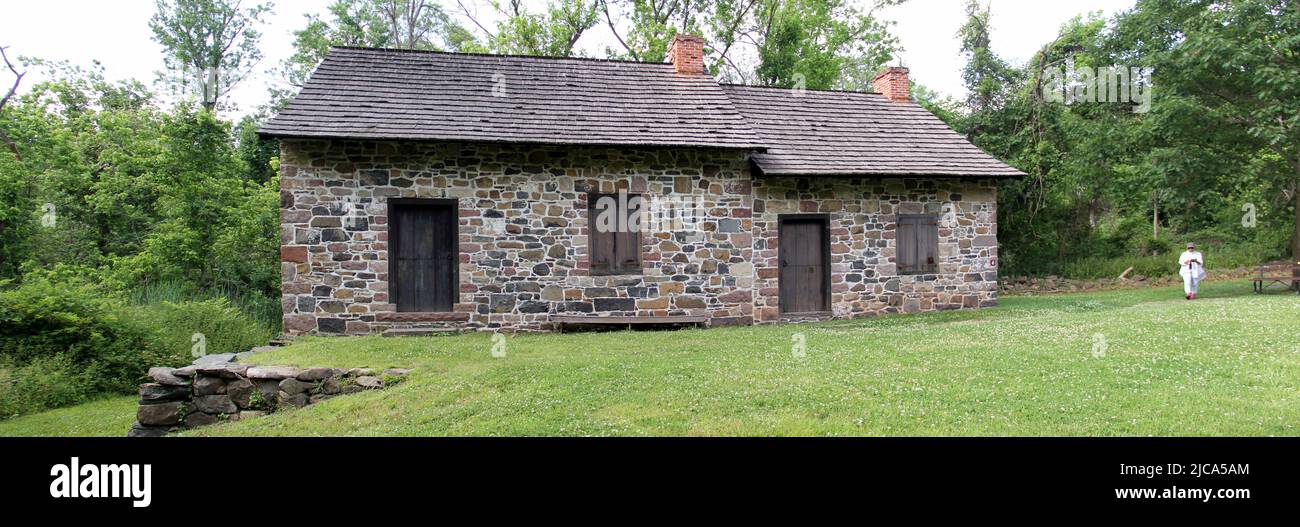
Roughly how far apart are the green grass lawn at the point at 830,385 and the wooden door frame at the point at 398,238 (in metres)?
1.32

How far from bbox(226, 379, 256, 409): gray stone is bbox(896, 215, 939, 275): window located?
1162 cm

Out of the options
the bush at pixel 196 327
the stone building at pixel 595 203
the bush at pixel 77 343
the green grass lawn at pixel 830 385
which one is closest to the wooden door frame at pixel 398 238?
the stone building at pixel 595 203

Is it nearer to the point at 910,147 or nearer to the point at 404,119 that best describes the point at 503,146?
the point at 404,119

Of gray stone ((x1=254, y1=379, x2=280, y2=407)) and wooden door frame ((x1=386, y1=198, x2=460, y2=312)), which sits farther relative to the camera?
wooden door frame ((x1=386, y1=198, x2=460, y2=312))

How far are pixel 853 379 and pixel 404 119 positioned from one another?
343 inches

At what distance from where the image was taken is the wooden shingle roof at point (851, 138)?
14.5 metres

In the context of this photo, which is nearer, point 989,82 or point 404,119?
point 404,119

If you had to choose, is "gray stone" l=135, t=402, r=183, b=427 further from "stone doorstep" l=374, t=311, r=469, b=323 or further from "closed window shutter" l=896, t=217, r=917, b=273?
"closed window shutter" l=896, t=217, r=917, b=273

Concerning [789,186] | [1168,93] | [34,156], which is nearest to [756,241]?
[789,186]

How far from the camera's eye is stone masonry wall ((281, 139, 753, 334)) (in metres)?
12.2

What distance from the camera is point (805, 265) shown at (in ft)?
48.4

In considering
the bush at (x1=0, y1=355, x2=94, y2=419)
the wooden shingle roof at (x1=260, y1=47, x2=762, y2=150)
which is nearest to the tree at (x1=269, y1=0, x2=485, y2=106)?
the wooden shingle roof at (x1=260, y1=47, x2=762, y2=150)

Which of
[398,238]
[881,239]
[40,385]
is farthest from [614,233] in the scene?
[40,385]

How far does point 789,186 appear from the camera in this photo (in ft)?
47.2
